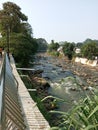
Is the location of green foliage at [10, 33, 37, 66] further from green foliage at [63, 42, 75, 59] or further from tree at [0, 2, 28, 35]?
green foliage at [63, 42, 75, 59]

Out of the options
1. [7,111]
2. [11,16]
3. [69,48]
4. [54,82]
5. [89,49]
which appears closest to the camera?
[7,111]

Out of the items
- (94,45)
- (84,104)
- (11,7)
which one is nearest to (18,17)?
(11,7)

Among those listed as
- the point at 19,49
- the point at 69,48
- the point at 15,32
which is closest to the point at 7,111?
the point at 19,49

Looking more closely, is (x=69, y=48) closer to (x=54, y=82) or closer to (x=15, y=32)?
(x=15, y=32)

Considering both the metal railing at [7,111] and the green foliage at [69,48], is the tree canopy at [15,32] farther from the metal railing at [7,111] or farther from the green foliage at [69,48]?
the metal railing at [7,111]

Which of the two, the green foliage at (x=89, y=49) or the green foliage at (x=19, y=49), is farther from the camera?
the green foliage at (x=89, y=49)

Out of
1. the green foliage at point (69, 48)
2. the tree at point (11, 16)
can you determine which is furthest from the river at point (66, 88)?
the green foliage at point (69, 48)

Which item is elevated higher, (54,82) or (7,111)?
(7,111)

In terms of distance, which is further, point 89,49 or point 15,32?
point 89,49

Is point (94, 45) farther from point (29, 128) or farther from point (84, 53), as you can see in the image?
point (29, 128)

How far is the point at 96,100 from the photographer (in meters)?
2.84

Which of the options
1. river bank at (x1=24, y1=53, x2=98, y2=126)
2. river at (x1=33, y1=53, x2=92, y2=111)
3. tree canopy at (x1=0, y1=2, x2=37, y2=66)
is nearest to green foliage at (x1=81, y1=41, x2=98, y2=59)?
river bank at (x1=24, y1=53, x2=98, y2=126)

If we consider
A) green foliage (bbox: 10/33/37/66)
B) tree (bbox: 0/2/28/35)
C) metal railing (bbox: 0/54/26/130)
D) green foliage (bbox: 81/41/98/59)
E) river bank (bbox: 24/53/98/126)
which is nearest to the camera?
metal railing (bbox: 0/54/26/130)

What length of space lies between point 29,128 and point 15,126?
5.44 ft
